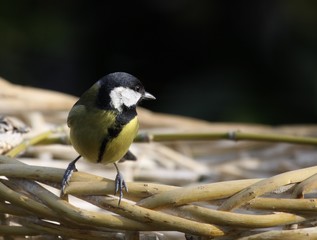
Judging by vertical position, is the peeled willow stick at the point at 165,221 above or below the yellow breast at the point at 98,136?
below

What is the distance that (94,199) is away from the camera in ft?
2.53

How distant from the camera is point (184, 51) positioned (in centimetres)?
258

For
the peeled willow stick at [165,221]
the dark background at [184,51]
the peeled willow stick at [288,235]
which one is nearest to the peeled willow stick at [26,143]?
the peeled willow stick at [165,221]

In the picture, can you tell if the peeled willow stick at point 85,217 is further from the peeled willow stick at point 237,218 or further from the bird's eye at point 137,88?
the bird's eye at point 137,88

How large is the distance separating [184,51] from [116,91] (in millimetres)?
1608

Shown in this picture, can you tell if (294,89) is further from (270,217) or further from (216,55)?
(270,217)

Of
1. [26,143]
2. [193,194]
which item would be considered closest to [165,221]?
[193,194]

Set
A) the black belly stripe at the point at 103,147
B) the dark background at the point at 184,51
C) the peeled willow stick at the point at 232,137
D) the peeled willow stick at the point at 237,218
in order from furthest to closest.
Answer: the dark background at the point at 184,51 → the peeled willow stick at the point at 232,137 → the black belly stripe at the point at 103,147 → the peeled willow stick at the point at 237,218

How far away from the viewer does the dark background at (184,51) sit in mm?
2279

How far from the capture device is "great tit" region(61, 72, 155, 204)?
0.97 metres

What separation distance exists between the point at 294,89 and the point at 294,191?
5.29ft

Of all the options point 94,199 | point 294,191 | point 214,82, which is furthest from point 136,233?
point 214,82

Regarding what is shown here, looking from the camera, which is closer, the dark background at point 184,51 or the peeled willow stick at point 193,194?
the peeled willow stick at point 193,194

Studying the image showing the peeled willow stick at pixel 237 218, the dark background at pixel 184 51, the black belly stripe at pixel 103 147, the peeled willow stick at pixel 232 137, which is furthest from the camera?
the dark background at pixel 184 51
